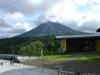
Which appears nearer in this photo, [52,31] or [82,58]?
[82,58]

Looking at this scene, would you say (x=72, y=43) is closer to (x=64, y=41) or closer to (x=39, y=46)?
(x=64, y=41)

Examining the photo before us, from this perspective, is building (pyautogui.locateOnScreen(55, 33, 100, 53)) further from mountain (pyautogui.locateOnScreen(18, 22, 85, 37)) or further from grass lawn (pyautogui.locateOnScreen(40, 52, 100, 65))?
mountain (pyautogui.locateOnScreen(18, 22, 85, 37))

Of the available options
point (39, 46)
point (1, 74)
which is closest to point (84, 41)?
point (39, 46)

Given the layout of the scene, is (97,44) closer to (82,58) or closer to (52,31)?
(82,58)

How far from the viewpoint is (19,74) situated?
32.4 feet

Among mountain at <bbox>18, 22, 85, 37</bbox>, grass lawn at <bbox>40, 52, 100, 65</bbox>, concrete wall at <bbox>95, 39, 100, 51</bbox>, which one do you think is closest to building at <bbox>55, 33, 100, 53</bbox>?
concrete wall at <bbox>95, 39, 100, 51</bbox>

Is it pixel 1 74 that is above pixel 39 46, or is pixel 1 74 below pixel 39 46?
below

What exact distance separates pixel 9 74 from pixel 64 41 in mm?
13569

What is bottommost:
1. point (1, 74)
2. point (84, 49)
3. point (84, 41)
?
point (1, 74)

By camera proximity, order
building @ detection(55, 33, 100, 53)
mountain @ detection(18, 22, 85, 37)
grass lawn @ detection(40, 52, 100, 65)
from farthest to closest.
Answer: mountain @ detection(18, 22, 85, 37) < building @ detection(55, 33, 100, 53) < grass lawn @ detection(40, 52, 100, 65)

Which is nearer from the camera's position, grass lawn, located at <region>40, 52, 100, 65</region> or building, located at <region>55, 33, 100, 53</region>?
grass lawn, located at <region>40, 52, 100, 65</region>

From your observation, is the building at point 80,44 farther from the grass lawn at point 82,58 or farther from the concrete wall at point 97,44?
the grass lawn at point 82,58

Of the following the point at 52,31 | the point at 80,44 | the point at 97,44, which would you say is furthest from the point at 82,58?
the point at 52,31

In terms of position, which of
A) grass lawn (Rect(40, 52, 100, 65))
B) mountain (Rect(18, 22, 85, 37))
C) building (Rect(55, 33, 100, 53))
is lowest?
grass lawn (Rect(40, 52, 100, 65))
